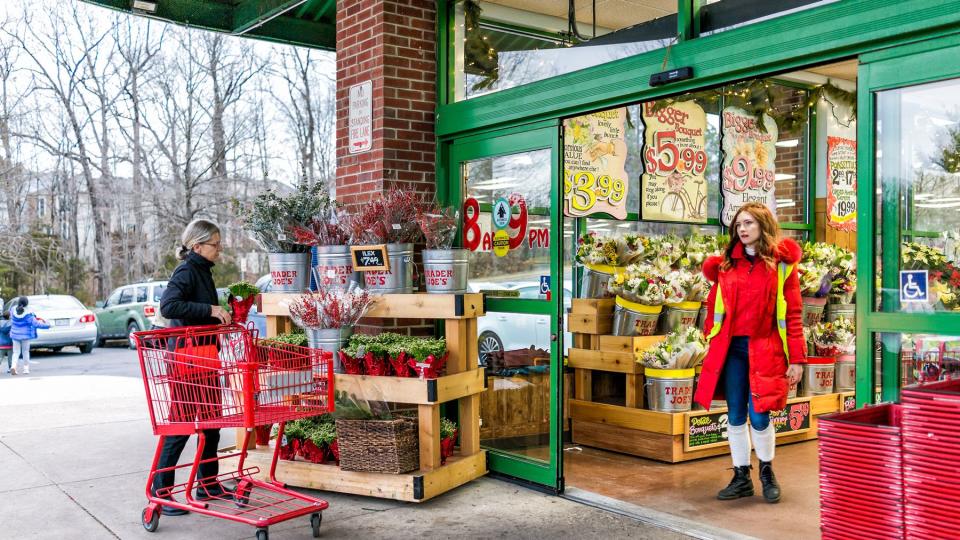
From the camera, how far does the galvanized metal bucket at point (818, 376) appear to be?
7000 millimetres

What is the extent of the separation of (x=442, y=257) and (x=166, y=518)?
86.3 inches

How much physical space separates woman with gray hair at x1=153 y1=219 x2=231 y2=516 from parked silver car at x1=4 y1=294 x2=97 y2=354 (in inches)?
482

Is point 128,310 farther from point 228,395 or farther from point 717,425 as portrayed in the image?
point 228,395

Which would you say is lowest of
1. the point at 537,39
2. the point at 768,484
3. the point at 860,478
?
the point at 768,484

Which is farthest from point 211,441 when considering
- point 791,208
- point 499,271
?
point 791,208

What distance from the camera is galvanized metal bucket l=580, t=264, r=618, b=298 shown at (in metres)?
6.83

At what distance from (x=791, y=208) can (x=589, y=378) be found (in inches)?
137

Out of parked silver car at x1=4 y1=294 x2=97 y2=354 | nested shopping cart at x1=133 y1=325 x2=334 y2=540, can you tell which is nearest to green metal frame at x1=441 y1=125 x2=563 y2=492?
nested shopping cart at x1=133 y1=325 x2=334 y2=540

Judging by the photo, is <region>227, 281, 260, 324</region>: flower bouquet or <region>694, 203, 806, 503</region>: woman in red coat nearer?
<region>694, 203, 806, 503</region>: woman in red coat

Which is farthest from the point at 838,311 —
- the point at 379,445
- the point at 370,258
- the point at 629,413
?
the point at 379,445

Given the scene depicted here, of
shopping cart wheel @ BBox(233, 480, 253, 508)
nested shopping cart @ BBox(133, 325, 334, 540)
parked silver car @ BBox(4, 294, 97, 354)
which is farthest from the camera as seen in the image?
parked silver car @ BBox(4, 294, 97, 354)

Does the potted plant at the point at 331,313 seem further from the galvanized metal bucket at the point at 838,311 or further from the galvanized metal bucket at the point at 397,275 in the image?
the galvanized metal bucket at the point at 838,311

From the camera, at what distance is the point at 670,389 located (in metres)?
6.19

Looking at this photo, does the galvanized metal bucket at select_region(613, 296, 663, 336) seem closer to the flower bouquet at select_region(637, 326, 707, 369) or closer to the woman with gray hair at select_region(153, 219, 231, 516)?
the flower bouquet at select_region(637, 326, 707, 369)
